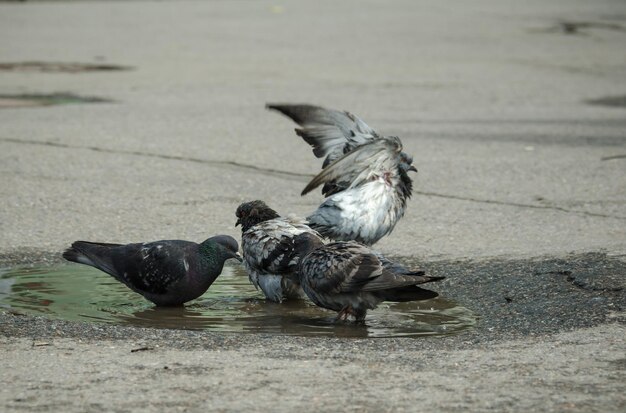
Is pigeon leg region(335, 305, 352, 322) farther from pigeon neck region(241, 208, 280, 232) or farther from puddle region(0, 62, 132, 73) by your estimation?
puddle region(0, 62, 132, 73)

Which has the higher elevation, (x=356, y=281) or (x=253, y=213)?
(x=253, y=213)

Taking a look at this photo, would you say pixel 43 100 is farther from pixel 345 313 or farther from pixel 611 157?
pixel 345 313

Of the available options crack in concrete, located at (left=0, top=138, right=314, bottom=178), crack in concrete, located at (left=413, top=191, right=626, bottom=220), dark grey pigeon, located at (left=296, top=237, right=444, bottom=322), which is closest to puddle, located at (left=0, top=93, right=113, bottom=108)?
crack in concrete, located at (left=0, top=138, right=314, bottom=178)

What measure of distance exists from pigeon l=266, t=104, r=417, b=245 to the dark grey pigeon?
1030 mm

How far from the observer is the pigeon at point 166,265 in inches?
260

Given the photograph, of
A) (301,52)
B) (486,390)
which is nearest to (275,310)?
(486,390)

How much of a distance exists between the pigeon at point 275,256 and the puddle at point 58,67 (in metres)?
10.4

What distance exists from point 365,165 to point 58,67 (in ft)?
33.8

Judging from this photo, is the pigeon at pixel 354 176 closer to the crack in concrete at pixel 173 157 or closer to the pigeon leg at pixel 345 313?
the pigeon leg at pixel 345 313

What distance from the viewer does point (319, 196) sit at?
31.4 feet

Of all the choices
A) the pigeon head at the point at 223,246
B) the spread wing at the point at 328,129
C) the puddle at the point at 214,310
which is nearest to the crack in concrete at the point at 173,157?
the spread wing at the point at 328,129

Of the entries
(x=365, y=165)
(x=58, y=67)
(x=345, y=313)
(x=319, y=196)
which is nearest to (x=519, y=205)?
(x=319, y=196)

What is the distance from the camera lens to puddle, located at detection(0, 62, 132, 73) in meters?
16.8

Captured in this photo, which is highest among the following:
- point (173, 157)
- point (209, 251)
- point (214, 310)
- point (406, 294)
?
point (173, 157)
